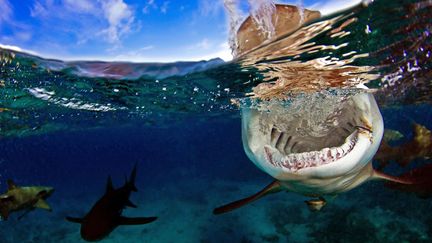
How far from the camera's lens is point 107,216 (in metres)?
5.07

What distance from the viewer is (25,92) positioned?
11.1 m

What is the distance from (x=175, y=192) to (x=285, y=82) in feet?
62.6

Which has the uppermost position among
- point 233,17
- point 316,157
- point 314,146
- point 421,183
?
point 233,17

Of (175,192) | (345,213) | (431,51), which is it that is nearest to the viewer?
(431,51)

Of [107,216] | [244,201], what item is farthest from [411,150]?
[107,216]

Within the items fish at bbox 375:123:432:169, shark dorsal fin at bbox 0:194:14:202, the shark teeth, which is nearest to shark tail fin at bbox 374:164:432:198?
fish at bbox 375:123:432:169

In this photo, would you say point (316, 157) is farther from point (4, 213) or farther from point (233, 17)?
point (4, 213)

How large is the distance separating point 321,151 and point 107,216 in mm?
3681

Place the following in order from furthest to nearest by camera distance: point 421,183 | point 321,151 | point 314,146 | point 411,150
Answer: point 411,150, point 421,183, point 314,146, point 321,151

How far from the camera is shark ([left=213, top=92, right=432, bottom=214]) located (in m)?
3.83

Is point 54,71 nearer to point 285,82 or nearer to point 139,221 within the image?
point 139,221

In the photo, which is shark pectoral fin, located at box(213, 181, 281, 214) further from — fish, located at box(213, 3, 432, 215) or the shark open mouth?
the shark open mouth

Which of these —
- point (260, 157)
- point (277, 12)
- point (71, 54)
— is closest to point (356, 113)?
point (260, 157)

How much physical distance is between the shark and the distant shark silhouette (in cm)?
172
